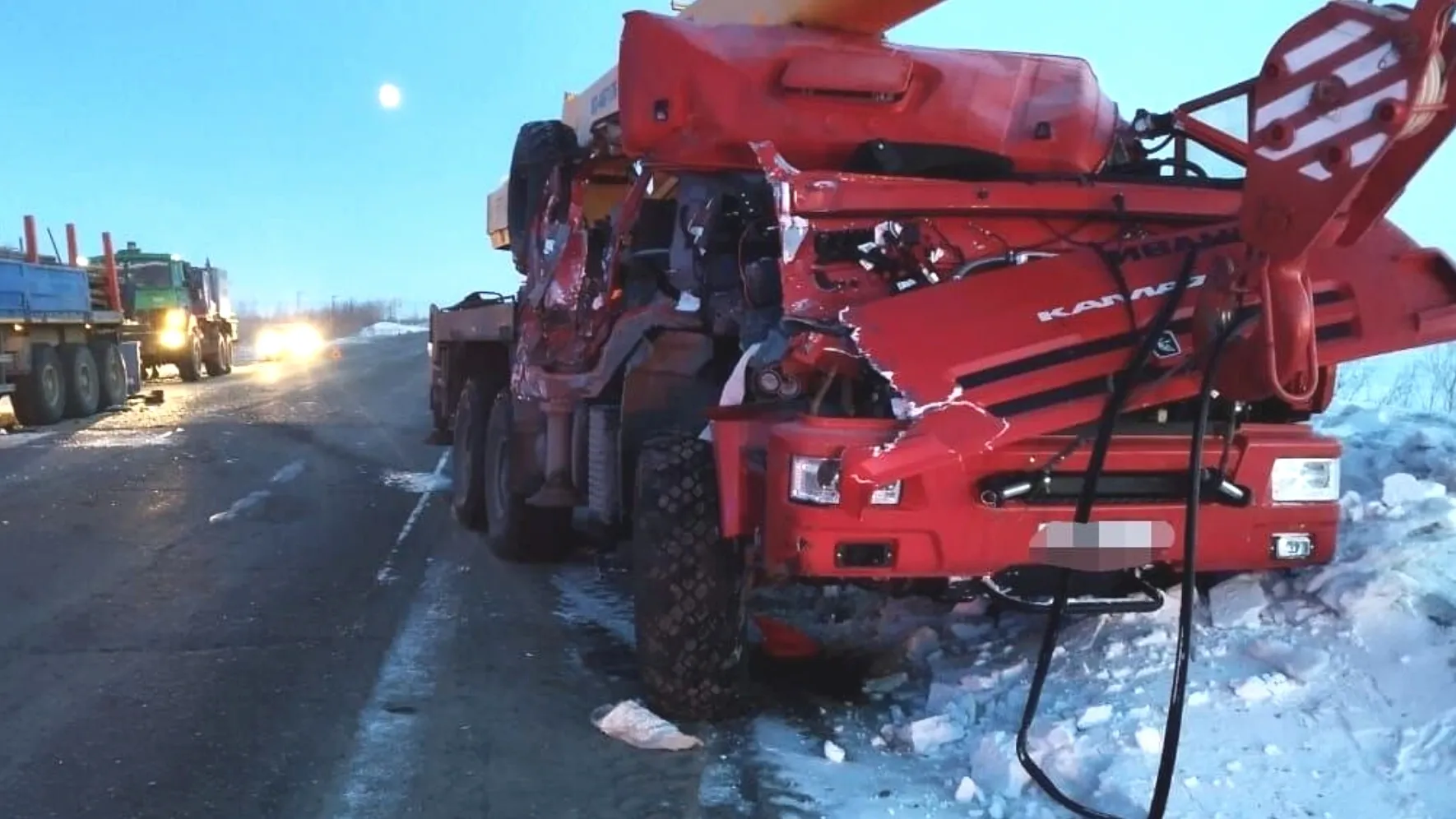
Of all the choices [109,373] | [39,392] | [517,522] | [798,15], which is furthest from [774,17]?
[109,373]

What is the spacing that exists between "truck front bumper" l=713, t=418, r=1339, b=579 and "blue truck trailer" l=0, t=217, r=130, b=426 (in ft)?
52.7

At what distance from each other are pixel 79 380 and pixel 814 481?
60.1 ft

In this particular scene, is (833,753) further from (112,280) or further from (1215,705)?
(112,280)

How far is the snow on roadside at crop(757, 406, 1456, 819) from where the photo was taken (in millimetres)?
3893

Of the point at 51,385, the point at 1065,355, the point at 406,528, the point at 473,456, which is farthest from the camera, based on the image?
the point at 51,385

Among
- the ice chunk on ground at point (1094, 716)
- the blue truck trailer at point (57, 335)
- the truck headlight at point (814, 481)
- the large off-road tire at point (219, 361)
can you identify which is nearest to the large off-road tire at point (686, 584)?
the truck headlight at point (814, 481)

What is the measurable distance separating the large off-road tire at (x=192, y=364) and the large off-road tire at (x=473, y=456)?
68.9 feet

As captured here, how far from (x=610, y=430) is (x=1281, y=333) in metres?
3.22

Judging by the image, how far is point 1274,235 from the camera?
3.44 metres

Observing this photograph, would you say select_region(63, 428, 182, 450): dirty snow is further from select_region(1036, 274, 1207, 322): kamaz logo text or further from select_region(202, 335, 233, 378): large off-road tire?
select_region(202, 335, 233, 378): large off-road tire

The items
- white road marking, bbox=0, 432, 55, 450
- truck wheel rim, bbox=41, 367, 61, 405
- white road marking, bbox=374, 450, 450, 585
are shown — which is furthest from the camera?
truck wheel rim, bbox=41, 367, 61, 405

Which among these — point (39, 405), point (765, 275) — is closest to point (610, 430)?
point (765, 275)

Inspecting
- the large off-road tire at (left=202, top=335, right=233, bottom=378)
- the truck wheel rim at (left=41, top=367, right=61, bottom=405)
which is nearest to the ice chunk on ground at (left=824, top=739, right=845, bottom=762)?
the truck wheel rim at (left=41, top=367, right=61, bottom=405)

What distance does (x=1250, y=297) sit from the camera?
3.62m
